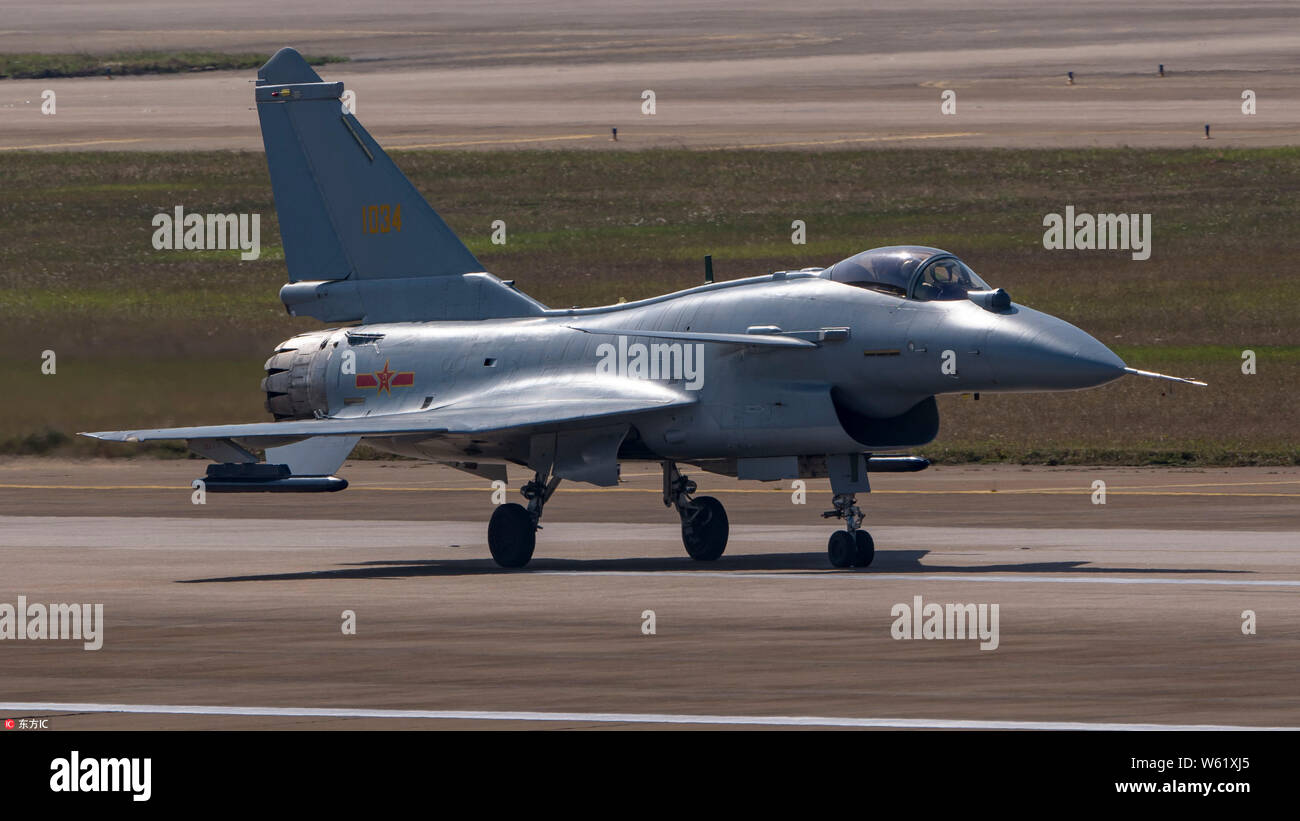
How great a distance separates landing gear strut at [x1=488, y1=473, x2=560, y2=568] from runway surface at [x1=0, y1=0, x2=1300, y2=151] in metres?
46.0

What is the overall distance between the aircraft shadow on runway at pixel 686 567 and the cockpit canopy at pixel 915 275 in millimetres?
3149

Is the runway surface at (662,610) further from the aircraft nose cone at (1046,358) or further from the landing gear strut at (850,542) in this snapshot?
the aircraft nose cone at (1046,358)

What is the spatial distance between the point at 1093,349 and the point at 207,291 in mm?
39930

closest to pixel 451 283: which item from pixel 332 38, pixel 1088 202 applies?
pixel 1088 202

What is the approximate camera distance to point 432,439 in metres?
27.1

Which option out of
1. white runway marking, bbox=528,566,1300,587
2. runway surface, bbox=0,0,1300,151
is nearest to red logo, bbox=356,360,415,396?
white runway marking, bbox=528,566,1300,587

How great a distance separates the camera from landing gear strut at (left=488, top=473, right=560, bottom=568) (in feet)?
87.2

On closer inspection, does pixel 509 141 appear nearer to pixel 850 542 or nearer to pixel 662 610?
pixel 850 542

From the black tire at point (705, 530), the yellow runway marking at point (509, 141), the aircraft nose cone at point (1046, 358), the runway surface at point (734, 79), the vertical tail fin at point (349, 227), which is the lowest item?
the black tire at point (705, 530)

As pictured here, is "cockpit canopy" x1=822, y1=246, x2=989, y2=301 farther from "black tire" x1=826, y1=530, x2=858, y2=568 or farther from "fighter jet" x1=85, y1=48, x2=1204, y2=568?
"black tire" x1=826, y1=530, x2=858, y2=568

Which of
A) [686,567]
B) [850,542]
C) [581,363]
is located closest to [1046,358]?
[850,542]

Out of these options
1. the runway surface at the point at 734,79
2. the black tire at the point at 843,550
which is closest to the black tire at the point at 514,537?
the black tire at the point at 843,550

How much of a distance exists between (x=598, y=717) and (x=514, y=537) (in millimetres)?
11009

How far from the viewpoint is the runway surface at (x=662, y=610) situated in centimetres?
1614
